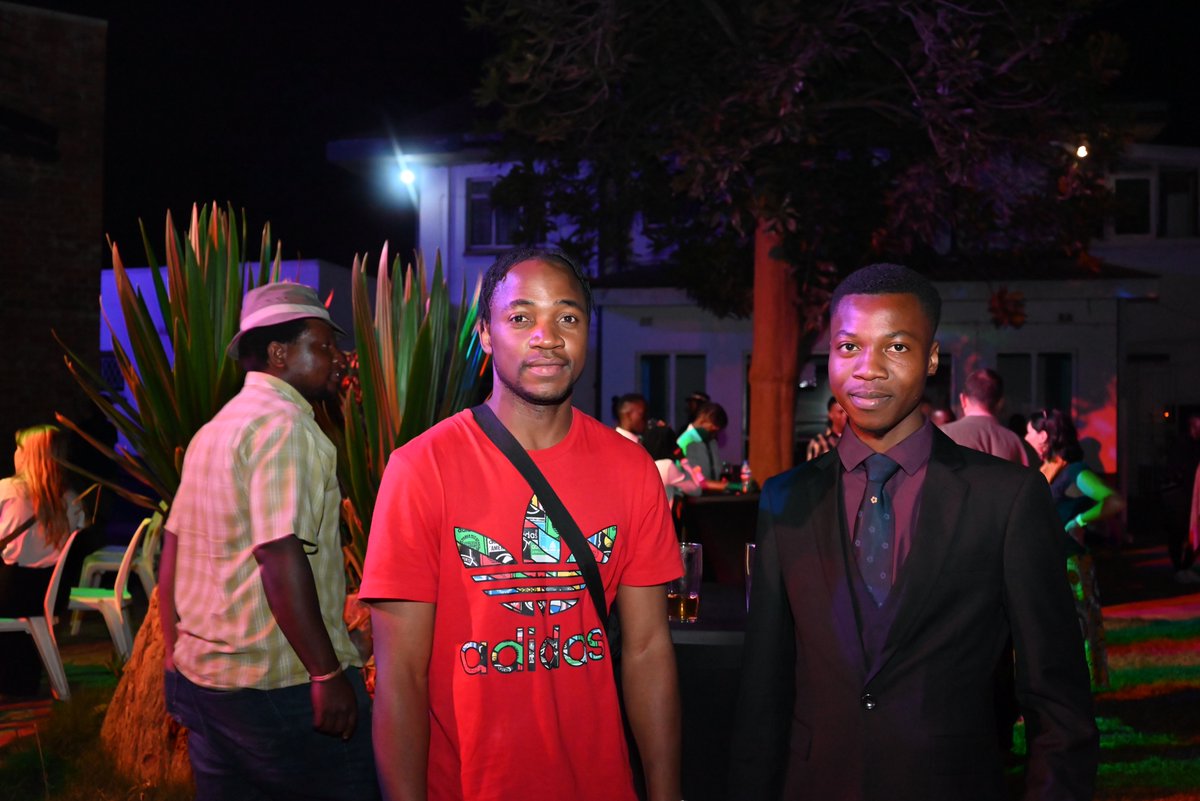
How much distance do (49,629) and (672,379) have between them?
14.2 metres

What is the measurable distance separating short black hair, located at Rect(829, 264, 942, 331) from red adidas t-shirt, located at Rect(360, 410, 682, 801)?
76cm

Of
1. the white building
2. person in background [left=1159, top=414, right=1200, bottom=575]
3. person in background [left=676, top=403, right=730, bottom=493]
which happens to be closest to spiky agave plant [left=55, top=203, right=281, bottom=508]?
person in background [left=676, top=403, right=730, bottom=493]

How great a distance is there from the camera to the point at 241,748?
3146 millimetres

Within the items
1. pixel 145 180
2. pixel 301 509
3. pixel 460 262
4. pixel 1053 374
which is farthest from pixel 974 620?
pixel 145 180

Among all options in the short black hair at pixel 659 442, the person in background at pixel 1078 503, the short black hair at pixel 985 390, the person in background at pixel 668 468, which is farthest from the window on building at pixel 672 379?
the short black hair at pixel 985 390

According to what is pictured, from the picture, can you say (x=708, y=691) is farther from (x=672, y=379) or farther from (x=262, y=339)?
(x=672, y=379)

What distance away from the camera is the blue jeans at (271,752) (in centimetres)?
313

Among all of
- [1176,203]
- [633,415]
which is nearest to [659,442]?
[633,415]

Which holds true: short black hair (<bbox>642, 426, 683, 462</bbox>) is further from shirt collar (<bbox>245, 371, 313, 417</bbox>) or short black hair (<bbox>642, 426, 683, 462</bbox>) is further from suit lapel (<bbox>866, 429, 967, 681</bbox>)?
suit lapel (<bbox>866, 429, 967, 681</bbox>)

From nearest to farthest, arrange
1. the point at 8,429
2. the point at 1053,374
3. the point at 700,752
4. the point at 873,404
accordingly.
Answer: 1. the point at 873,404
2. the point at 700,752
3. the point at 8,429
4. the point at 1053,374

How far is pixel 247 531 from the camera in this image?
326 cm

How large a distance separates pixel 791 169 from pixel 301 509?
9459 millimetres

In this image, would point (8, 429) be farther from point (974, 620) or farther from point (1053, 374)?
point (1053, 374)

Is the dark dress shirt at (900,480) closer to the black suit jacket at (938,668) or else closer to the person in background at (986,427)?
the black suit jacket at (938,668)
